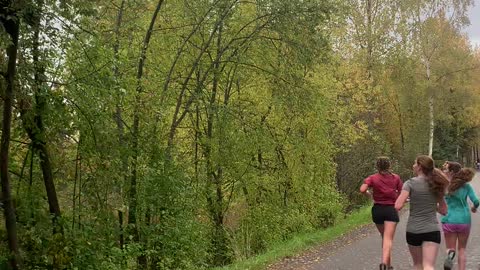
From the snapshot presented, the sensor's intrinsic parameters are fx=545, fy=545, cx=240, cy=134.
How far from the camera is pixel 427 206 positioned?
6.06 meters

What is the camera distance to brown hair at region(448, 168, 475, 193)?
7371 mm

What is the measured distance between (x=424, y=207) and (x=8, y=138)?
6123 millimetres

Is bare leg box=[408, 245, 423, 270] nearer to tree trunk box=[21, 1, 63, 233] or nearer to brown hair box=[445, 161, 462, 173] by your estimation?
brown hair box=[445, 161, 462, 173]

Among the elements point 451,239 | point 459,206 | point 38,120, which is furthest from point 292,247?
point 38,120

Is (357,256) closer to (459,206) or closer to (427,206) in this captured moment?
(459,206)

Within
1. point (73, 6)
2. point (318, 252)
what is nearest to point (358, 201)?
point (318, 252)

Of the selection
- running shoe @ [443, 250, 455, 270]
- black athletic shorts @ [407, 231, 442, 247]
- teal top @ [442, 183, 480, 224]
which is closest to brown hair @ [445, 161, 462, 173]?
teal top @ [442, 183, 480, 224]

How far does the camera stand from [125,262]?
10.6 m

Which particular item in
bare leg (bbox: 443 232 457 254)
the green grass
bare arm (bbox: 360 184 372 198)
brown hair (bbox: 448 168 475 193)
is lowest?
the green grass

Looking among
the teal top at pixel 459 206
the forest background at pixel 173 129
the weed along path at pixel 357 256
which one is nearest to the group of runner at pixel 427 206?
the teal top at pixel 459 206

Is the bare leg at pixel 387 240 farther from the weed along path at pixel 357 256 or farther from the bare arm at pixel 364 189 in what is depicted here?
the weed along path at pixel 357 256

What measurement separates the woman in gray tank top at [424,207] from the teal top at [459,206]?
1375mm

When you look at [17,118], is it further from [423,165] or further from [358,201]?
[358,201]

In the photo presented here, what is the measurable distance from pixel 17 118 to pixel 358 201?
20093mm
